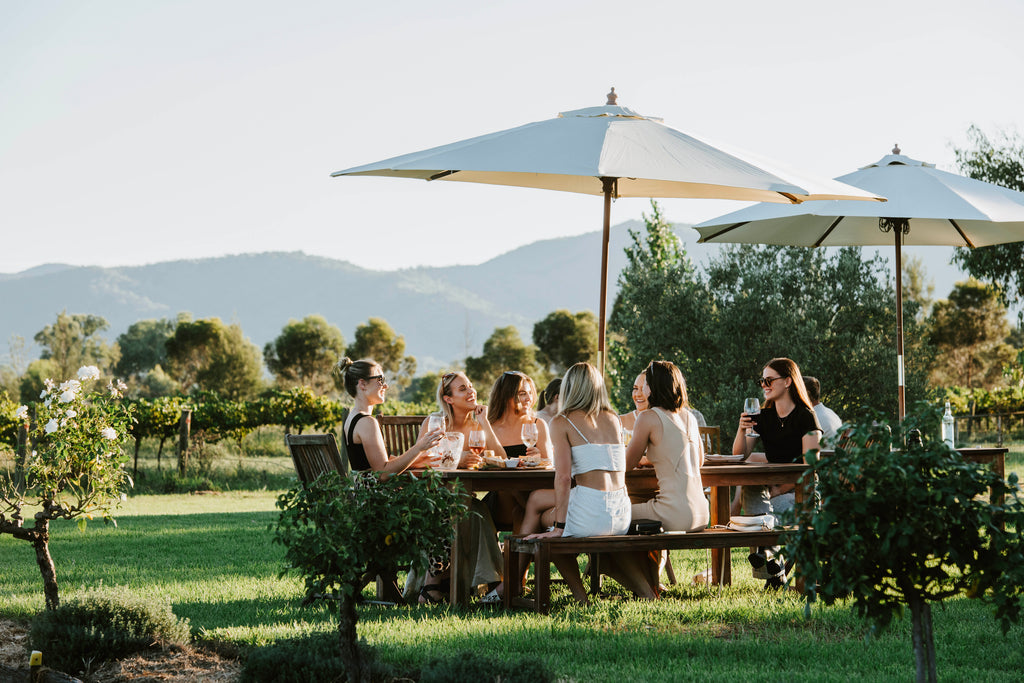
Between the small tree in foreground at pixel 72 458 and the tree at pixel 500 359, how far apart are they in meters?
37.8

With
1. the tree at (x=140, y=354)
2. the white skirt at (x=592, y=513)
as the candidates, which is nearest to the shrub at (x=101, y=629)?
the white skirt at (x=592, y=513)

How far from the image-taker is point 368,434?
245 inches

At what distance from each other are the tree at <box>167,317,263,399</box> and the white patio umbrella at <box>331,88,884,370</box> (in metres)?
44.6

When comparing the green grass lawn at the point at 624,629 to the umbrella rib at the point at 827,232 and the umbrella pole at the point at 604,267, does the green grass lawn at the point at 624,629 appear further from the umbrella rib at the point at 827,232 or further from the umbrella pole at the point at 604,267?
the umbrella rib at the point at 827,232

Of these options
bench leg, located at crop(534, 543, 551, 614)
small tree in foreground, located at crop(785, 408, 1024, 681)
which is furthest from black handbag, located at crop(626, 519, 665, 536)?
small tree in foreground, located at crop(785, 408, 1024, 681)

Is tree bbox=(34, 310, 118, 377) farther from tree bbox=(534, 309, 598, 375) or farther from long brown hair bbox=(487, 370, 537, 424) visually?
long brown hair bbox=(487, 370, 537, 424)

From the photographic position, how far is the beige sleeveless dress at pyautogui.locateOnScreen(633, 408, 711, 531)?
5926 millimetres

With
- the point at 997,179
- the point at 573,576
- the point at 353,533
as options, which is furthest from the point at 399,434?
the point at 997,179

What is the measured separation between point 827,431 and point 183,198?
147 meters

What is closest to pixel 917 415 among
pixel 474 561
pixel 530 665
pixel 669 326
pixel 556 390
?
pixel 530 665

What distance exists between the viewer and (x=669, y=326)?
1770cm

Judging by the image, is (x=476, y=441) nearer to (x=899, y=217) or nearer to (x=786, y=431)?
(x=786, y=431)

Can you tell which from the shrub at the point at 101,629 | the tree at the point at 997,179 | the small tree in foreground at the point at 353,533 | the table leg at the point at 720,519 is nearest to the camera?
the small tree in foreground at the point at 353,533

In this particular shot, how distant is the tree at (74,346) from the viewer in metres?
46.4
